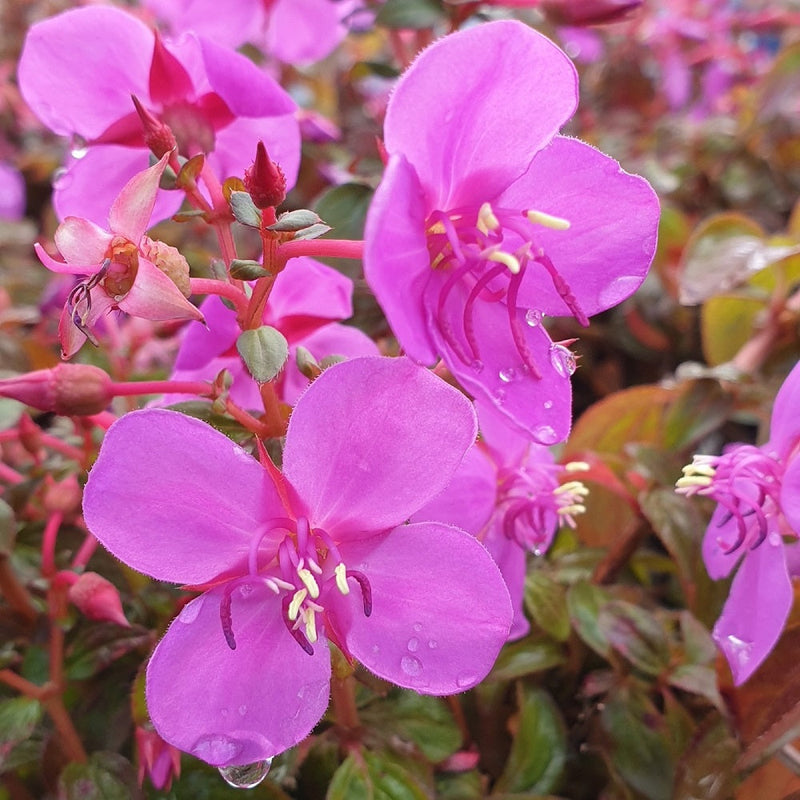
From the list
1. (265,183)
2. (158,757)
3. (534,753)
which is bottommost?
(534,753)

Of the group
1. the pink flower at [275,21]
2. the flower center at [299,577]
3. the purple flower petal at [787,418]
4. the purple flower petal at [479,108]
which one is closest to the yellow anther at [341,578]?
the flower center at [299,577]

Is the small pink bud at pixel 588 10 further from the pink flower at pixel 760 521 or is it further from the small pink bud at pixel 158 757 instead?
the small pink bud at pixel 158 757

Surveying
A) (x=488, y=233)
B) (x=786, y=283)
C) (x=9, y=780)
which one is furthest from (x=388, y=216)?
(x=786, y=283)

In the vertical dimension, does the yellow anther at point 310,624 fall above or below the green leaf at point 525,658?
above

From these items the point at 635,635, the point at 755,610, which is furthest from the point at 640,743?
the point at 755,610

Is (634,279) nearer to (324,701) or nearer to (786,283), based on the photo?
(324,701)

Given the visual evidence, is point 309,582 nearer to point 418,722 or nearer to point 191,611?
point 191,611
